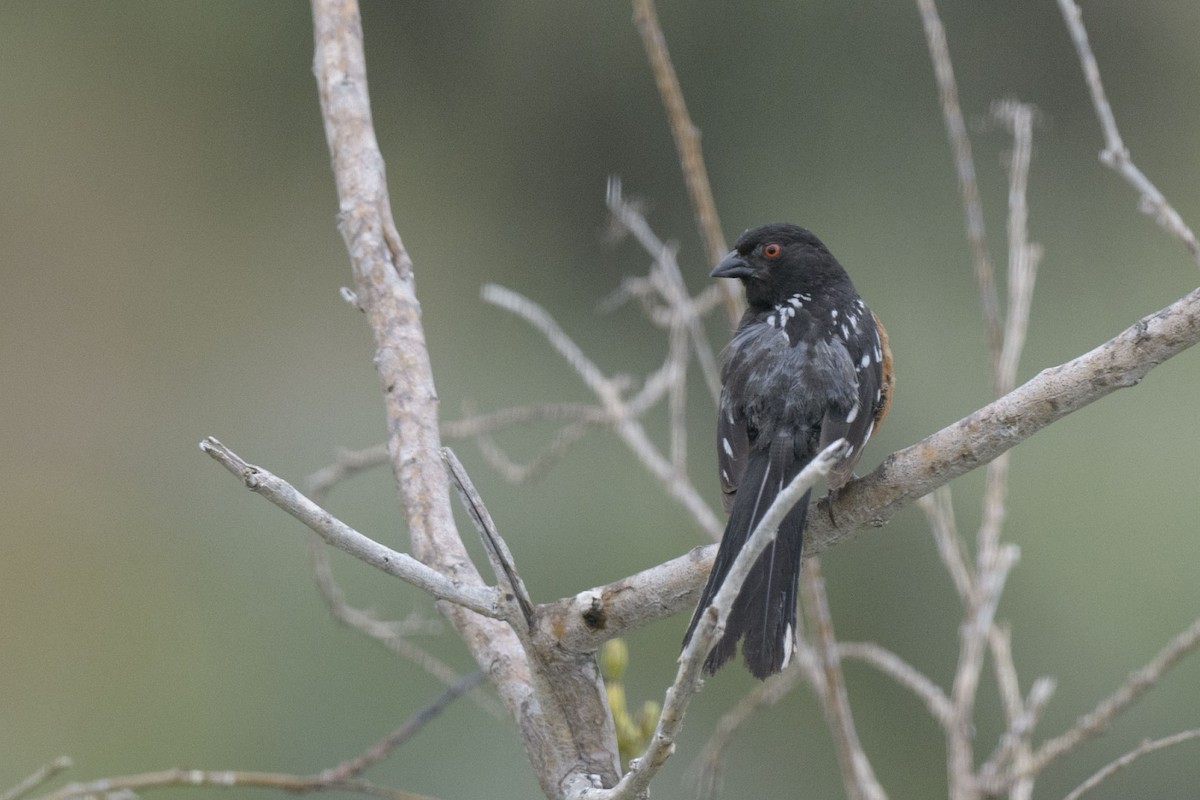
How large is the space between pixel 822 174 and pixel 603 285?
81 centimetres

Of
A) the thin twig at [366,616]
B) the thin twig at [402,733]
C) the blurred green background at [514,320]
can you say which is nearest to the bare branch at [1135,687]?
the thin twig at [402,733]

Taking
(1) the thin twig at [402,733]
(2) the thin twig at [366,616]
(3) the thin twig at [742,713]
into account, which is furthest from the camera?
(2) the thin twig at [366,616]

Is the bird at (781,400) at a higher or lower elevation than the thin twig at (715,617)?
higher

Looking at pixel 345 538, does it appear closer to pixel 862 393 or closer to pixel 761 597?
pixel 761 597

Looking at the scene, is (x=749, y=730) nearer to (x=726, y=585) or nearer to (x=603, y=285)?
(x=603, y=285)

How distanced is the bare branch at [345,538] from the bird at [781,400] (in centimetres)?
24

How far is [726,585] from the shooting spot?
0.94m

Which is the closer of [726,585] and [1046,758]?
[726,585]

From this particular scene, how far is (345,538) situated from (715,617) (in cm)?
44

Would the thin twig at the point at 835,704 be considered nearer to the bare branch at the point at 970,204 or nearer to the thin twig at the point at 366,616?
the bare branch at the point at 970,204

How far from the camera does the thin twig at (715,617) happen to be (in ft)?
3.10

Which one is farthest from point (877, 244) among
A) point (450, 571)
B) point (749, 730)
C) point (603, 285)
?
point (450, 571)

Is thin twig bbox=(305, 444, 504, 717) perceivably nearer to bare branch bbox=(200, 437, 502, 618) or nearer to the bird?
the bird

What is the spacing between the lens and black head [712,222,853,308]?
2.41 meters
